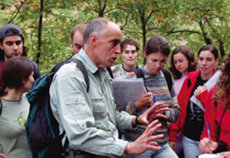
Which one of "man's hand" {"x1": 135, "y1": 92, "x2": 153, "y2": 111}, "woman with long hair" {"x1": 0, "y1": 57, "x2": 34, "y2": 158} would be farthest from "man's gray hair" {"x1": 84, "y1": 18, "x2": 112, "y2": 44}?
"woman with long hair" {"x1": 0, "y1": 57, "x2": 34, "y2": 158}

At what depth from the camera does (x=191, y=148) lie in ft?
11.1

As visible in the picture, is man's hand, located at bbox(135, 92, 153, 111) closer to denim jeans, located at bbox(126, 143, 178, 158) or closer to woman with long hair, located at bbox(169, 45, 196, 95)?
denim jeans, located at bbox(126, 143, 178, 158)

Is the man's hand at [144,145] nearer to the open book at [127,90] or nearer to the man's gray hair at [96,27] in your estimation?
the man's gray hair at [96,27]

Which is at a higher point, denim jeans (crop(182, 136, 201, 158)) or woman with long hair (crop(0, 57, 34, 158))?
woman with long hair (crop(0, 57, 34, 158))

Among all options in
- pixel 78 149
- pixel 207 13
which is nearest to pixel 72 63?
pixel 78 149

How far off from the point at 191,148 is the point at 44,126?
2.10 m

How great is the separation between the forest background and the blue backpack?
140 inches

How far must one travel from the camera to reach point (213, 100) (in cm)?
251

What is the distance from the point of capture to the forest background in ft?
18.7

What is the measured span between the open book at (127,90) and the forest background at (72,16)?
3152 mm

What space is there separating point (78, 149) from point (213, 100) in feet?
4.52

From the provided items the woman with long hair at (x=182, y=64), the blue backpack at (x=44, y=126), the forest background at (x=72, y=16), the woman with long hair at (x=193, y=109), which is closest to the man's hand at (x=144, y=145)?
the blue backpack at (x=44, y=126)

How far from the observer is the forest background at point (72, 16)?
5703 millimetres

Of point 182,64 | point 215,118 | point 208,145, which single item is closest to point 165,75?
point 215,118
